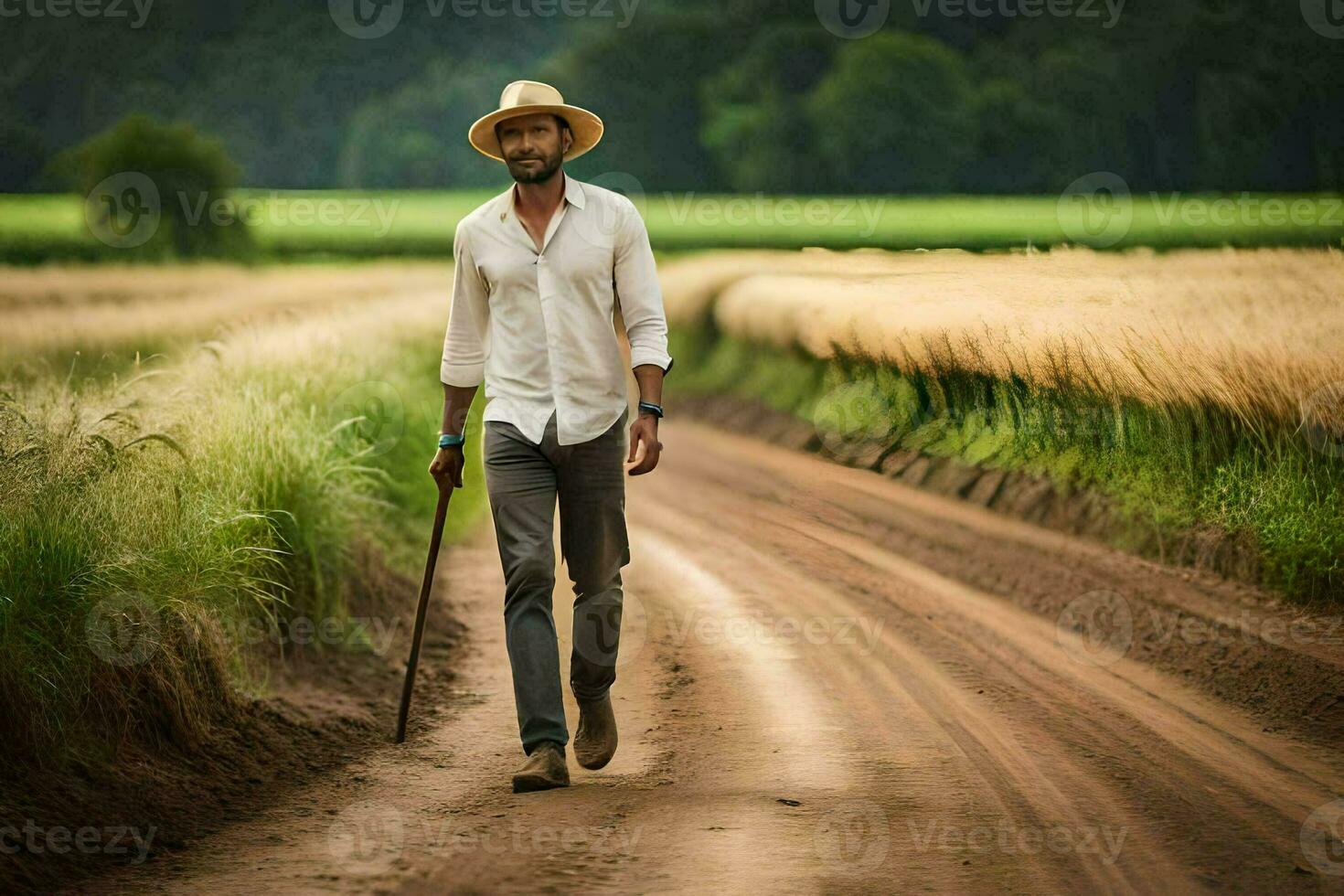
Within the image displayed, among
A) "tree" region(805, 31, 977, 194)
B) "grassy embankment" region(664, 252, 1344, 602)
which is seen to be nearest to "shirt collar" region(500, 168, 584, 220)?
"grassy embankment" region(664, 252, 1344, 602)

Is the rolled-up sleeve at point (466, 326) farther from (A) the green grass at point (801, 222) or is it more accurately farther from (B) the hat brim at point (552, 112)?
(A) the green grass at point (801, 222)

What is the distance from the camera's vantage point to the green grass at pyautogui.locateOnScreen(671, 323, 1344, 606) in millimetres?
7465

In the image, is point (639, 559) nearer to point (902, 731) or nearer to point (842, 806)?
point (902, 731)

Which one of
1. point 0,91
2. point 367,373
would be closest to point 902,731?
point 367,373

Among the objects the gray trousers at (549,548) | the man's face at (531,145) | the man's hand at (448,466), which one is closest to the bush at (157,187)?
the man's hand at (448,466)

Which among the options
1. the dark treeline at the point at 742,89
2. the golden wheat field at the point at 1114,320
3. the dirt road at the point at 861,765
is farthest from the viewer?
the dark treeline at the point at 742,89

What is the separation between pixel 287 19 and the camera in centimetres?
6378

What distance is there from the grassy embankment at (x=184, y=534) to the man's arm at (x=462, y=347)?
1.30 metres

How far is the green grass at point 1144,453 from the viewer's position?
24.5 ft

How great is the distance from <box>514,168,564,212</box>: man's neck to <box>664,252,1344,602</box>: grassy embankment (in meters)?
3.27

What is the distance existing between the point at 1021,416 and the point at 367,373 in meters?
5.96

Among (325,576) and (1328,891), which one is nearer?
(1328,891)

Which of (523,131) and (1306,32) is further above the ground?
(1306,32)

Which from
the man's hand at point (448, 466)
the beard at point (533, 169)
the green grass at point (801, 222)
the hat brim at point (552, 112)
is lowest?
the man's hand at point (448, 466)
